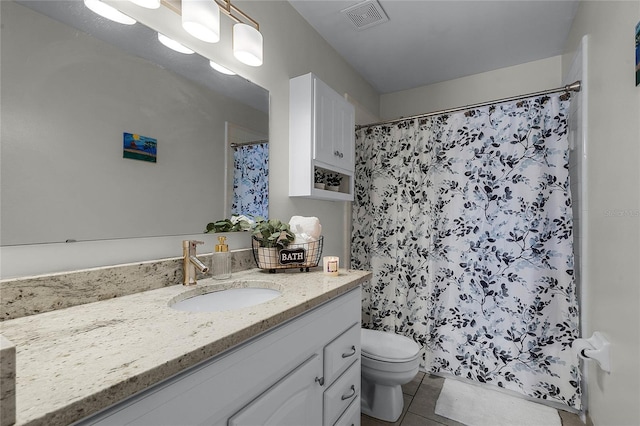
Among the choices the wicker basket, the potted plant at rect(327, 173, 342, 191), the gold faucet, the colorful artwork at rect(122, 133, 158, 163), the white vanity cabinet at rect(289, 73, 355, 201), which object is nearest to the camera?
the colorful artwork at rect(122, 133, 158, 163)

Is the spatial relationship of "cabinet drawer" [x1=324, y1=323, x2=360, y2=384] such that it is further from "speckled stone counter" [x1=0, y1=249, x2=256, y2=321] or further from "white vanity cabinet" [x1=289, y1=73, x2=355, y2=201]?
"white vanity cabinet" [x1=289, y1=73, x2=355, y2=201]

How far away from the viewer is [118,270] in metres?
0.97

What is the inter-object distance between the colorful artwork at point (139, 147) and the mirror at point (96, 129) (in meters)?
0.01

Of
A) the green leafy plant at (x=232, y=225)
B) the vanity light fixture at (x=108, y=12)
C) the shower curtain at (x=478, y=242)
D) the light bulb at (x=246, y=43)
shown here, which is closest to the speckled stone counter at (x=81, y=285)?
the green leafy plant at (x=232, y=225)

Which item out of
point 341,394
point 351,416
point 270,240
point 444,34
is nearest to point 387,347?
point 351,416

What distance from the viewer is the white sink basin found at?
1.06 m

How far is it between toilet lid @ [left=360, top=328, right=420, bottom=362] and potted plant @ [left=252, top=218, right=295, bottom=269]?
826 millimetres

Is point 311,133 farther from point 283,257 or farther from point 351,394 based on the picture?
point 351,394

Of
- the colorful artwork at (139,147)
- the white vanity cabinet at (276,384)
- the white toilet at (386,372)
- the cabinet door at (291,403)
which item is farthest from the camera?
the white toilet at (386,372)

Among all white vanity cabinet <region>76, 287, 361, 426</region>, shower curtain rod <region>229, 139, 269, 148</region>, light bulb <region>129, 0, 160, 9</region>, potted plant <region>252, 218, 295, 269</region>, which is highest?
light bulb <region>129, 0, 160, 9</region>

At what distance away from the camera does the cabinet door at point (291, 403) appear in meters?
0.76

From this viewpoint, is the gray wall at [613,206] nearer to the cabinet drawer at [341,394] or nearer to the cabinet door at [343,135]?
the cabinet drawer at [341,394]

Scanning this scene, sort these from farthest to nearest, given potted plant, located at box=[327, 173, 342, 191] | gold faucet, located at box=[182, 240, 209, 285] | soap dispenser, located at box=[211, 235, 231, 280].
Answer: potted plant, located at box=[327, 173, 342, 191] < soap dispenser, located at box=[211, 235, 231, 280] < gold faucet, located at box=[182, 240, 209, 285]

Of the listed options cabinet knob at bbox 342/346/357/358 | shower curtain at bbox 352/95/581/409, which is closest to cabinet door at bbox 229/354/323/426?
cabinet knob at bbox 342/346/357/358
